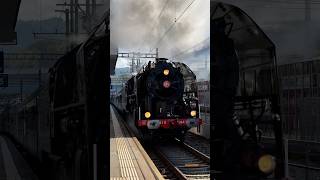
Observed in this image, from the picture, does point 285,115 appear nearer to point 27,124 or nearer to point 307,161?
point 307,161

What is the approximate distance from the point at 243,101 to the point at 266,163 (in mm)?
336

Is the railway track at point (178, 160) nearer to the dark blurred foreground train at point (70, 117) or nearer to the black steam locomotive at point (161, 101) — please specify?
the black steam locomotive at point (161, 101)

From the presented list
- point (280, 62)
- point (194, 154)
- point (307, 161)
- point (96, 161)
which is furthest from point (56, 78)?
point (307, 161)

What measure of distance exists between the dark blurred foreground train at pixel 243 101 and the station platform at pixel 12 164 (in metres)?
0.92

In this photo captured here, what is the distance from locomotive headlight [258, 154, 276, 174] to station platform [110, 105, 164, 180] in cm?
52

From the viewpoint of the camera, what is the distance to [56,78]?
7.77 ft

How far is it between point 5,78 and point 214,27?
3.41 feet

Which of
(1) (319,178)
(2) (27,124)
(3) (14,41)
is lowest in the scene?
(1) (319,178)

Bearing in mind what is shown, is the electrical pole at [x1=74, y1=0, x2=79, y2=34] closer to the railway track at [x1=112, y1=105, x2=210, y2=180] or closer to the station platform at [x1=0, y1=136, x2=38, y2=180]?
the railway track at [x1=112, y1=105, x2=210, y2=180]

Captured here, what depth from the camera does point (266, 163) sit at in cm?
252

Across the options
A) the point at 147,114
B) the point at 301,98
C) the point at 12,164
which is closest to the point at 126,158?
the point at 12,164

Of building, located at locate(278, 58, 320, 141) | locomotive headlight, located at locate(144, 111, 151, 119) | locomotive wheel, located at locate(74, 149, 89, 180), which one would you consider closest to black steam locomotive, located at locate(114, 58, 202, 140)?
locomotive headlight, located at locate(144, 111, 151, 119)

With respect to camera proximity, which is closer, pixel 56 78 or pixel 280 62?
pixel 56 78

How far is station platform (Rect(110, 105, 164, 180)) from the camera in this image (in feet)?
7.81
